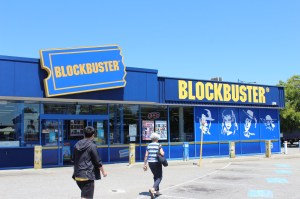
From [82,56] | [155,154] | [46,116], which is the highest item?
[82,56]

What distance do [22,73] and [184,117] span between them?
1034 centimetres

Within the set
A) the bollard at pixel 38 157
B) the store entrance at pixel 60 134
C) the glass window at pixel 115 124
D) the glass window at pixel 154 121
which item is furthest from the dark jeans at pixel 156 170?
the glass window at pixel 154 121

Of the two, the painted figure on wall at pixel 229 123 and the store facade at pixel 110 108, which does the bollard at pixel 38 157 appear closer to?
the store facade at pixel 110 108

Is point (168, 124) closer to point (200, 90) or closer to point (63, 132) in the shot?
point (200, 90)

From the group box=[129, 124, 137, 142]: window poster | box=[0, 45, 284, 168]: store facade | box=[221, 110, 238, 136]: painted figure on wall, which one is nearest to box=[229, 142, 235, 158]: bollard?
box=[0, 45, 284, 168]: store facade

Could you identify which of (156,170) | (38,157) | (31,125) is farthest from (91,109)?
(156,170)

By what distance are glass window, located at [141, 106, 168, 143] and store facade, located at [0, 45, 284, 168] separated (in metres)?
0.04

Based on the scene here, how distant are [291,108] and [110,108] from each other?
102 ft

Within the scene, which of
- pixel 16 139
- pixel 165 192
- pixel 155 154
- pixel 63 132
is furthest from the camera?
pixel 63 132

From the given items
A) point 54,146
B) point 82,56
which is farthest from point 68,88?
point 54,146

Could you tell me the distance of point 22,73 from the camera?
1744 centimetres

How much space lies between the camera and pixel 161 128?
23.2 meters

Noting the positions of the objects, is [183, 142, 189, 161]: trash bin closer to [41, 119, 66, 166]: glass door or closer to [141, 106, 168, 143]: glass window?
[141, 106, 168, 143]: glass window

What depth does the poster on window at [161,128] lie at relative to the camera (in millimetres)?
23047
